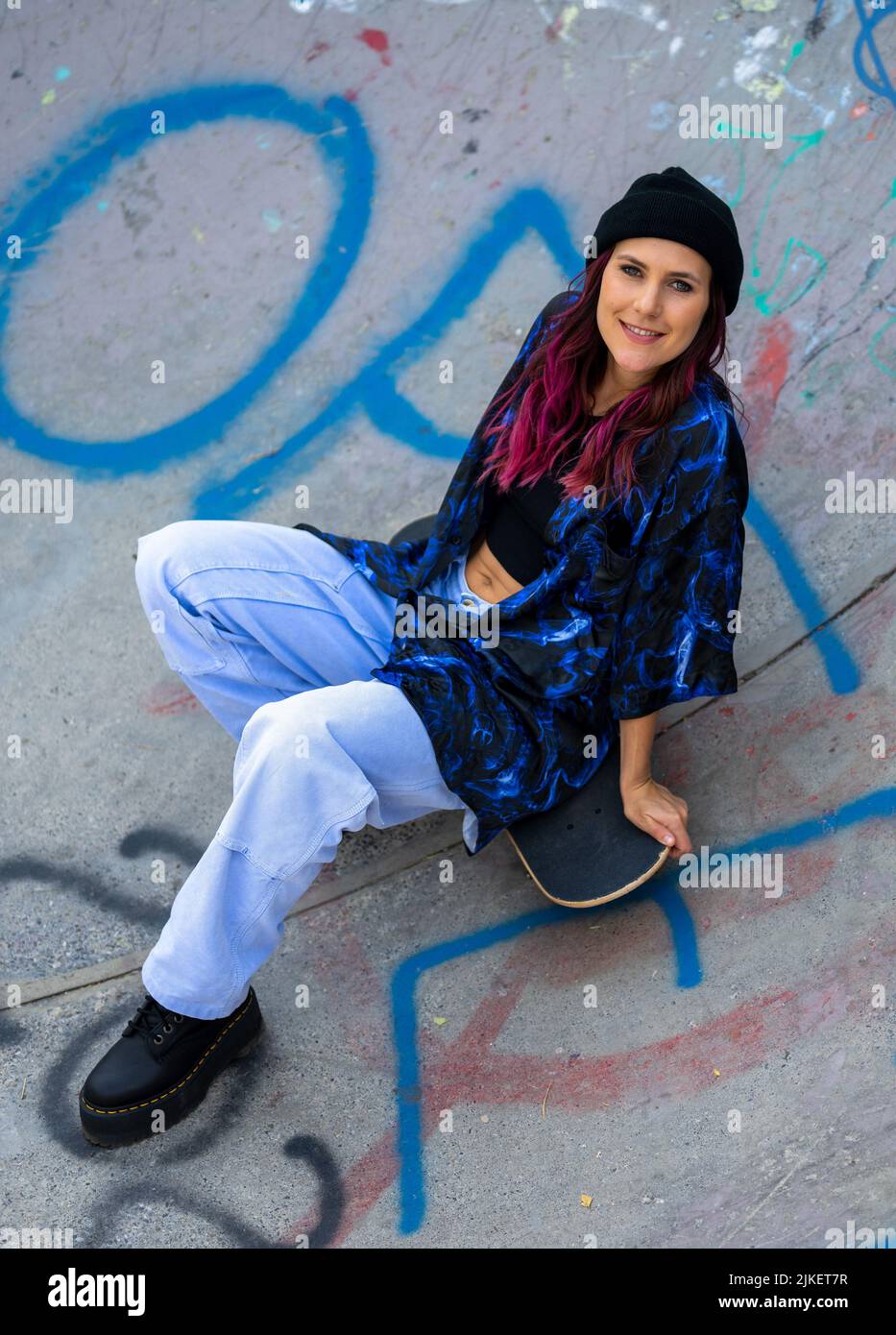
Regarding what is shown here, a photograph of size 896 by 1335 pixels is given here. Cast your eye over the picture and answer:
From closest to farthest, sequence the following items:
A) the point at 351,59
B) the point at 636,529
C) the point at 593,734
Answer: the point at 636,529 < the point at 593,734 < the point at 351,59

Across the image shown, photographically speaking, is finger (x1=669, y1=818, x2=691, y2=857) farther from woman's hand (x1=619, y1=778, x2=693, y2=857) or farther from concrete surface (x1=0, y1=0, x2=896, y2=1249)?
concrete surface (x1=0, y1=0, x2=896, y2=1249)

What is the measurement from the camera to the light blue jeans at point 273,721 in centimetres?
248

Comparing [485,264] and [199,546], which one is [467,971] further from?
[485,264]

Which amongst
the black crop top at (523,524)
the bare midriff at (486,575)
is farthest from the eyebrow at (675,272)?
the bare midriff at (486,575)

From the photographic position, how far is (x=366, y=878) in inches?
129

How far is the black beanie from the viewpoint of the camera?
2.45 m

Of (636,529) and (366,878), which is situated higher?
(636,529)

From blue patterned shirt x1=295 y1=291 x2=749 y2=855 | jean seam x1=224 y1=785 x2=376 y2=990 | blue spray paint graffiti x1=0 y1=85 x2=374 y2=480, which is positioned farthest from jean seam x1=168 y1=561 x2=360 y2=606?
blue spray paint graffiti x1=0 y1=85 x2=374 y2=480

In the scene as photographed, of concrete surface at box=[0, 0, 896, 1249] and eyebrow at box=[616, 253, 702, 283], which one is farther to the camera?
concrete surface at box=[0, 0, 896, 1249]

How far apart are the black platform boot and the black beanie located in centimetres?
184

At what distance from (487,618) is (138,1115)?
1300mm

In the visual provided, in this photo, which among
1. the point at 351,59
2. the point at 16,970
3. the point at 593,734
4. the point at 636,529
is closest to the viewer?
the point at 636,529

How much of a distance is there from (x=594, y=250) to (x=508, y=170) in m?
1.58

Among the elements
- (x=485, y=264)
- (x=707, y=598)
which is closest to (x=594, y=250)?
(x=707, y=598)
